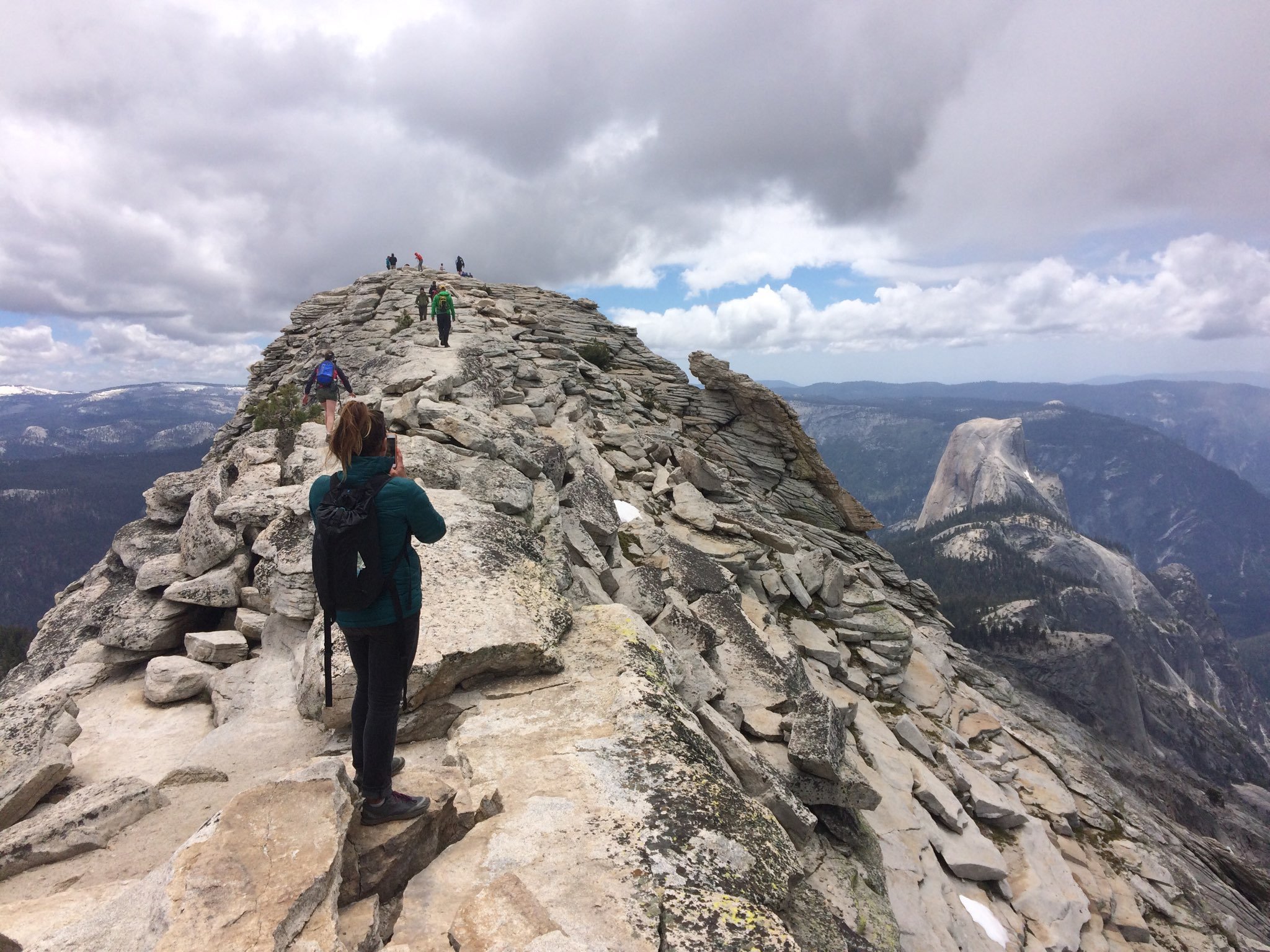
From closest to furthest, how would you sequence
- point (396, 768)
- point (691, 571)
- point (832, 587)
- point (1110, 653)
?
1. point (396, 768)
2. point (691, 571)
3. point (832, 587)
4. point (1110, 653)

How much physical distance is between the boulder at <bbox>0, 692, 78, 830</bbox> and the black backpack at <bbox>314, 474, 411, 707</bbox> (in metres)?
4.95

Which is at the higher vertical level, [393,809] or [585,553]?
[393,809]

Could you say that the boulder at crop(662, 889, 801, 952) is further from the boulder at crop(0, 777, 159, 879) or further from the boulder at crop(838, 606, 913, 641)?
the boulder at crop(838, 606, 913, 641)

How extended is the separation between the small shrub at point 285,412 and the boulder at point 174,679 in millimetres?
8722

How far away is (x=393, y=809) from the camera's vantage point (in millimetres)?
5211

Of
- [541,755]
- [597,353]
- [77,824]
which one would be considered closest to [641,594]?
[541,755]

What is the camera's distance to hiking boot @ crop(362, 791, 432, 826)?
5.18 meters

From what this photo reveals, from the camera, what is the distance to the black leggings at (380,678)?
18.0 feet

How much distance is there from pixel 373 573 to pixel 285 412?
65.8ft

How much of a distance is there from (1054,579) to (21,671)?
216 meters

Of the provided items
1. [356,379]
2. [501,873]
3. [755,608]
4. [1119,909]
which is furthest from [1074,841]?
[356,379]

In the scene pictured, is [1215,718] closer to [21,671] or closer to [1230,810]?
[1230,810]

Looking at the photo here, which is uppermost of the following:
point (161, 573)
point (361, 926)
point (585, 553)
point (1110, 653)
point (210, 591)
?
point (161, 573)

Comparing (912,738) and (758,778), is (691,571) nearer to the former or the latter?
(758,778)
